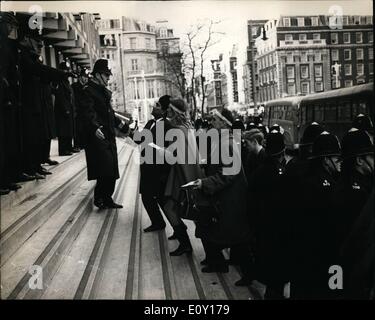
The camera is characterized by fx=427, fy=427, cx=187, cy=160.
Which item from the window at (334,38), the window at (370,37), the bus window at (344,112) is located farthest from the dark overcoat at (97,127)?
the bus window at (344,112)

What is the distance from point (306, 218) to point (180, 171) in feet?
4.94

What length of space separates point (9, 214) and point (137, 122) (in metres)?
1.95

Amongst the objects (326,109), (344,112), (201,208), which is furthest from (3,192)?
(326,109)

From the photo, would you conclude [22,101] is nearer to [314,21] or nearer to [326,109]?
[314,21]

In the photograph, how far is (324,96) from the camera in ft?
31.8

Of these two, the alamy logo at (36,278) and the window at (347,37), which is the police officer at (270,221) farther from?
the alamy logo at (36,278)

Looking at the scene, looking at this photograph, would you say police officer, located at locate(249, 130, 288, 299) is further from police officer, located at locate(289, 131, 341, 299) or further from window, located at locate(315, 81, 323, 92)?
window, located at locate(315, 81, 323, 92)

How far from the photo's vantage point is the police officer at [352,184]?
3025 millimetres

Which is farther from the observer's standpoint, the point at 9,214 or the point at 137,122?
the point at 137,122

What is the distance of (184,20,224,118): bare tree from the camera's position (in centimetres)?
397

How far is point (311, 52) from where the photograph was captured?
5.44 meters

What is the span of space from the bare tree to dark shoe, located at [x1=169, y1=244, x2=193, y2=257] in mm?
2153
